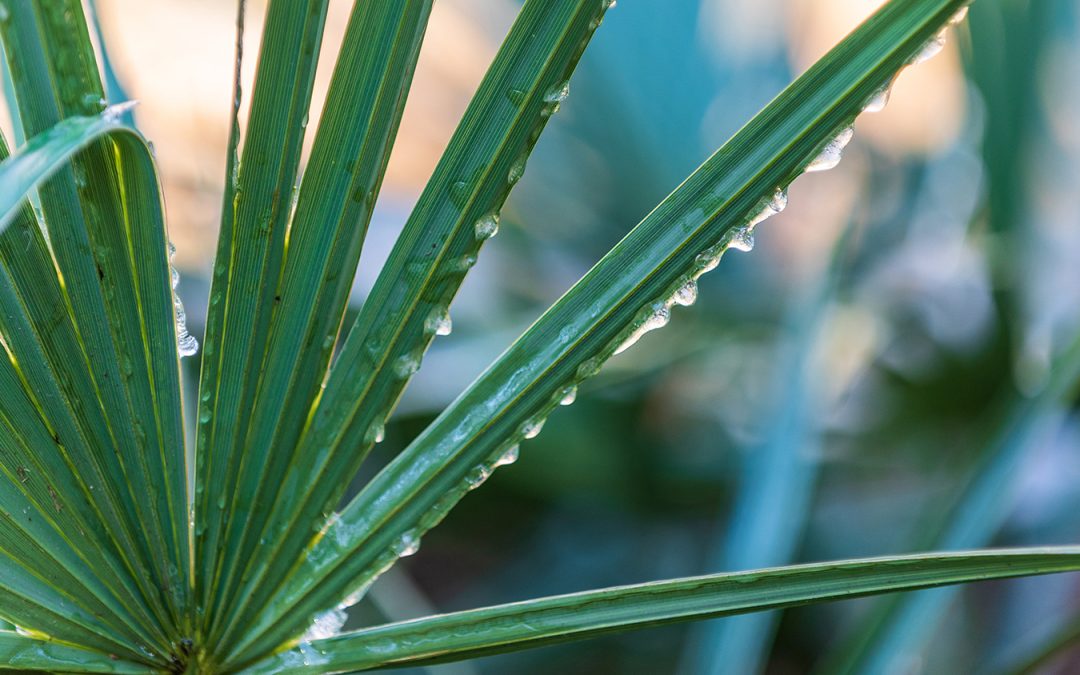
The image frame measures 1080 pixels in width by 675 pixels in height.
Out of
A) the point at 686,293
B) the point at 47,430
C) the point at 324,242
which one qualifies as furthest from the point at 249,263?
the point at 686,293

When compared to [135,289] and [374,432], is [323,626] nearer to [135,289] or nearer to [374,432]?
[374,432]

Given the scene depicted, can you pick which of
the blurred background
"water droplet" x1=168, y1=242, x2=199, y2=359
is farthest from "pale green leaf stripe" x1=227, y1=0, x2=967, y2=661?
the blurred background

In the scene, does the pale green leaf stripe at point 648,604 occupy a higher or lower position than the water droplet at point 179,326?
lower

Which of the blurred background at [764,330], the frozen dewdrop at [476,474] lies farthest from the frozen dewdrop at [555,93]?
the blurred background at [764,330]

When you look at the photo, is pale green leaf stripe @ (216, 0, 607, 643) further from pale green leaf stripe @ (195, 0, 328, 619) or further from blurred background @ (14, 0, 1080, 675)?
blurred background @ (14, 0, 1080, 675)

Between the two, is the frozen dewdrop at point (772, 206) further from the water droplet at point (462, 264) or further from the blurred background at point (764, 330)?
the blurred background at point (764, 330)

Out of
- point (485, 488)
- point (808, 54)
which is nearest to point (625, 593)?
point (485, 488)
